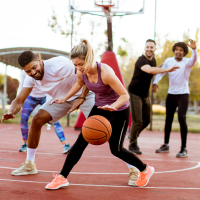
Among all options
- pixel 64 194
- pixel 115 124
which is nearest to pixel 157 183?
pixel 115 124

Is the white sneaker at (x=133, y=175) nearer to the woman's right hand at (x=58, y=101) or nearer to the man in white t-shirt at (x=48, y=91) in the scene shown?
the man in white t-shirt at (x=48, y=91)

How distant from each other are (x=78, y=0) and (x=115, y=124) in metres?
7.48

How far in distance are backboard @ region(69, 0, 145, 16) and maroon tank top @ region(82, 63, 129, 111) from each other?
651 centimetres

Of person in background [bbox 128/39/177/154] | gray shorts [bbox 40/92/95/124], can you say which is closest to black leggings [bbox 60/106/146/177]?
gray shorts [bbox 40/92/95/124]

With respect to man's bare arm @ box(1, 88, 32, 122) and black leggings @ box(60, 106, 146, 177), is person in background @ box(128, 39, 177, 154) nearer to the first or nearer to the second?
black leggings @ box(60, 106, 146, 177)

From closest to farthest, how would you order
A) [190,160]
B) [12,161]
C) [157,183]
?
[157,183]
[12,161]
[190,160]

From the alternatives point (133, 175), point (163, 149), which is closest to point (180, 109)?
point (163, 149)

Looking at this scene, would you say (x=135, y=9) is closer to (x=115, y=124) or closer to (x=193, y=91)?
(x=115, y=124)

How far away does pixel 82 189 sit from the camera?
320 centimetres

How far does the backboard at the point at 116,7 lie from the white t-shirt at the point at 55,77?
586 cm

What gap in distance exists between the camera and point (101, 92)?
3.23 m

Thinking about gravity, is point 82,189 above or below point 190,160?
above

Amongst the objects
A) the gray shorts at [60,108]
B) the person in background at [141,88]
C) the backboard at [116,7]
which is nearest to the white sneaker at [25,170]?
the gray shorts at [60,108]

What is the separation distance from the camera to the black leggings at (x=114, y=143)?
320 cm
